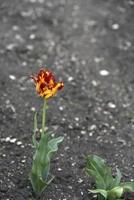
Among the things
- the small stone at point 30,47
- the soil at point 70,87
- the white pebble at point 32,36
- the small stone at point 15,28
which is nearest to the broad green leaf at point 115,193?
the soil at point 70,87

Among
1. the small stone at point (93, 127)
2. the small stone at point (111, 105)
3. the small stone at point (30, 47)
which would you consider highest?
the small stone at point (30, 47)

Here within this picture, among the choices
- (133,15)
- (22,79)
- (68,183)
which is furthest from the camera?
(133,15)

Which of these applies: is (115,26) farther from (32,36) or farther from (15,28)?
(15,28)

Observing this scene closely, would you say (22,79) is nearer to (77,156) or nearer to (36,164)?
(77,156)

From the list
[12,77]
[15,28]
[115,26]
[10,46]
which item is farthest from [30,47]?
[115,26]

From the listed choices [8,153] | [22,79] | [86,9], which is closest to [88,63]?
[22,79]

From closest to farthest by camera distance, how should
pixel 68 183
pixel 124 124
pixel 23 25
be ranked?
pixel 68 183 < pixel 124 124 < pixel 23 25

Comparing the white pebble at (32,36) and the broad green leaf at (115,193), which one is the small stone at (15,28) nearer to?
the white pebble at (32,36)
